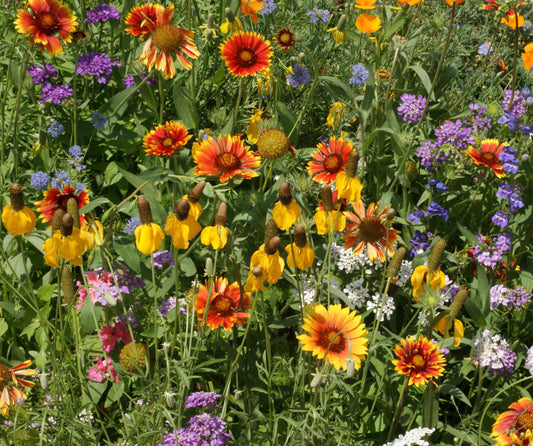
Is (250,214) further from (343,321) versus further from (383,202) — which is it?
(343,321)

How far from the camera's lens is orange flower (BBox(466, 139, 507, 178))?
2.53 m

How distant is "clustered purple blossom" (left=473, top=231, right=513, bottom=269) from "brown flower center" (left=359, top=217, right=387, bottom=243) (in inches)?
22.7

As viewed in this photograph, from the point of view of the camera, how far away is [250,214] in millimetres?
2494

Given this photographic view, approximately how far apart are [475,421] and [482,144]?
108cm

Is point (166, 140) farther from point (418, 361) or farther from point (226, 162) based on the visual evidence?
point (418, 361)

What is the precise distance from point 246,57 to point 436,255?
1.18 m

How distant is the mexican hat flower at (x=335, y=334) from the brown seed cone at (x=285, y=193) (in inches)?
11.9

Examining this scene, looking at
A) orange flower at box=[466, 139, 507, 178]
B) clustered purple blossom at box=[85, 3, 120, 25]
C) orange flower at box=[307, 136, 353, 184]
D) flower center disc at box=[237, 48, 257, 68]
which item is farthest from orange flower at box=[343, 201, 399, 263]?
clustered purple blossom at box=[85, 3, 120, 25]

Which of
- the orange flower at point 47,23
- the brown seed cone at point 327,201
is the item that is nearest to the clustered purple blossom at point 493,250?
the brown seed cone at point 327,201

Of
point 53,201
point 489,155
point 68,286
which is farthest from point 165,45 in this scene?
point 489,155

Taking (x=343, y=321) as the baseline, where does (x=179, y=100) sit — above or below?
above

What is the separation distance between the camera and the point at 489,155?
2566mm

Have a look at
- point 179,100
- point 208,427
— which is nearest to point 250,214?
point 179,100

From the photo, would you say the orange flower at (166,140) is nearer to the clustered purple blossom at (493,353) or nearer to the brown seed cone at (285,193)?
the brown seed cone at (285,193)
